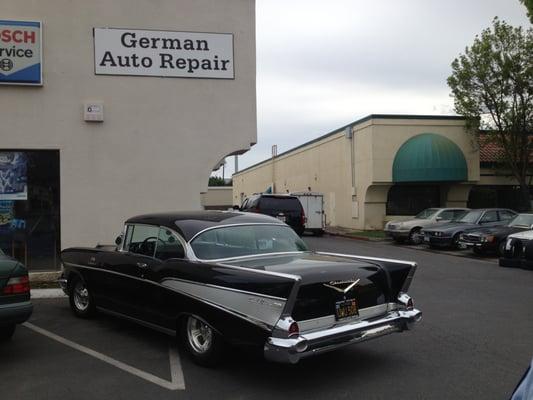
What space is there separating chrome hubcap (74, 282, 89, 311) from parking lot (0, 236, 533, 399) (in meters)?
0.25

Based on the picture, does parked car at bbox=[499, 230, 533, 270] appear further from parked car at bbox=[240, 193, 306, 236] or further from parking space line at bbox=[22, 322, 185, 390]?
parking space line at bbox=[22, 322, 185, 390]

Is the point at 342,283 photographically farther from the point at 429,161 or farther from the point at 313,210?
the point at 429,161

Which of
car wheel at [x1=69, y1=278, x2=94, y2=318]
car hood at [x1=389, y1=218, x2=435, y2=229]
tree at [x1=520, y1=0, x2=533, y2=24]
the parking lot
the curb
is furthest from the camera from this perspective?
car hood at [x1=389, y1=218, x2=435, y2=229]

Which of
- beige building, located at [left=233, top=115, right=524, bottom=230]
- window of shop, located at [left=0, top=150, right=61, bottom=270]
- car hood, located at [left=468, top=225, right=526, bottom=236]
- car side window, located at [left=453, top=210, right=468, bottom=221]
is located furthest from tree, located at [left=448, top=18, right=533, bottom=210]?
window of shop, located at [left=0, top=150, right=61, bottom=270]

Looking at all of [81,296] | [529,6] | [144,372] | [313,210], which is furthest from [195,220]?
[313,210]

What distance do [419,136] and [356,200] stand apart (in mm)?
4568

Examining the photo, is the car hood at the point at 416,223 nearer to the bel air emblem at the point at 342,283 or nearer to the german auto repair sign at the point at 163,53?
the german auto repair sign at the point at 163,53

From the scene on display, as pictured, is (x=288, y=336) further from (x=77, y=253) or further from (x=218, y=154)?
(x=218, y=154)

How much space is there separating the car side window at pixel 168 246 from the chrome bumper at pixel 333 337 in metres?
1.80

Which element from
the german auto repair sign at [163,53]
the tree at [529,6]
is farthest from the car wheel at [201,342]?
the tree at [529,6]

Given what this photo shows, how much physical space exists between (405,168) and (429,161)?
115 centimetres

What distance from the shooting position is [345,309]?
5238 millimetres

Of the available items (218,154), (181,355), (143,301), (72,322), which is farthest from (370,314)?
(218,154)

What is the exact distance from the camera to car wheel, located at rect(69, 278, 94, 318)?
762cm
